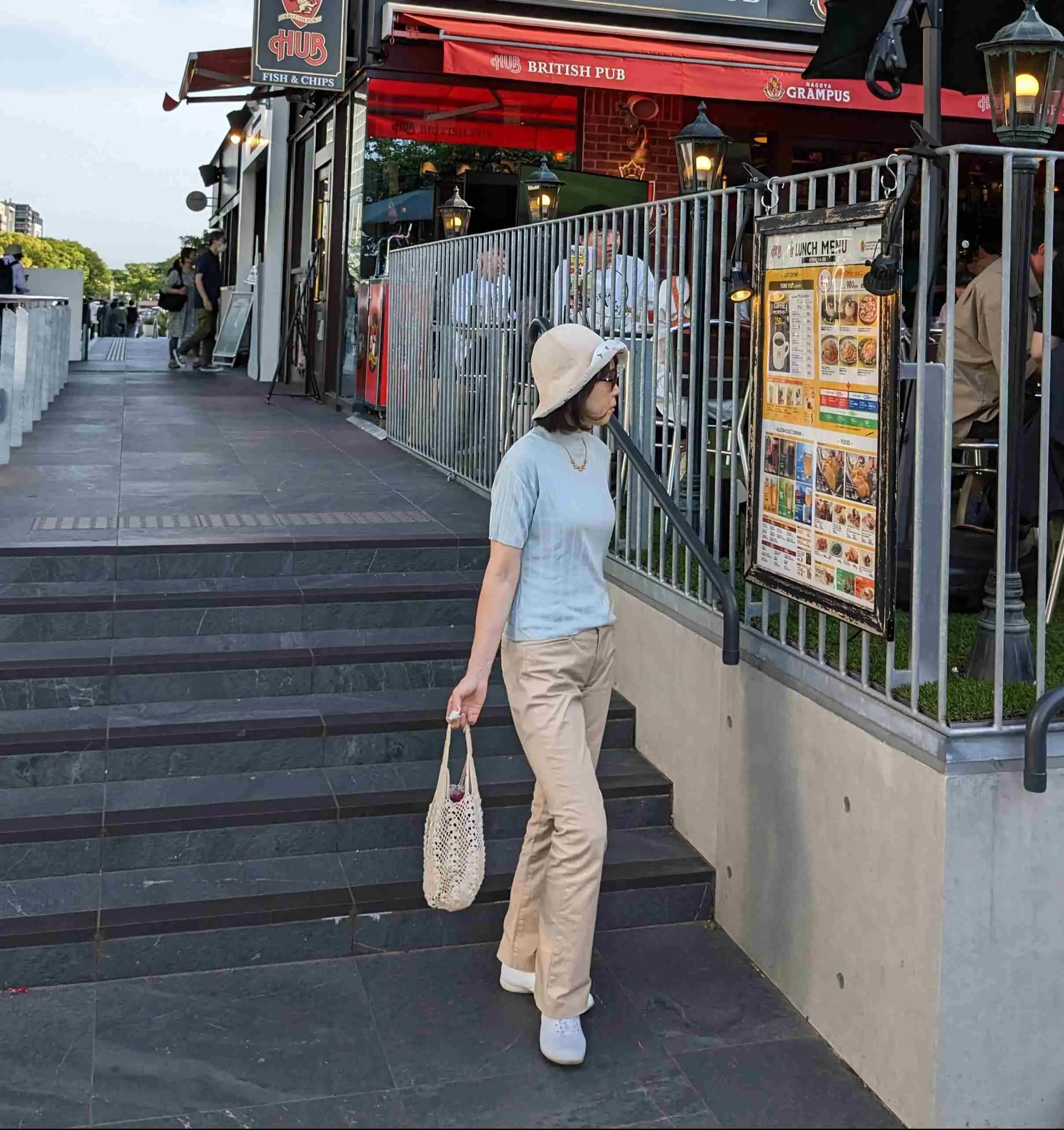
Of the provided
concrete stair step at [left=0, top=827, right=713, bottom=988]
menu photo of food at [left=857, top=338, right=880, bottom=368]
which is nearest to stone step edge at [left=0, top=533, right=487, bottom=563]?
concrete stair step at [left=0, top=827, right=713, bottom=988]

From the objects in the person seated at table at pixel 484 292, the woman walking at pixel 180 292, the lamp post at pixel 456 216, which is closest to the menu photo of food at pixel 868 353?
the person seated at table at pixel 484 292

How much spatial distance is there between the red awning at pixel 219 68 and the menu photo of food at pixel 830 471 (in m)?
12.0

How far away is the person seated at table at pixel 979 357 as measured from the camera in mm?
4637

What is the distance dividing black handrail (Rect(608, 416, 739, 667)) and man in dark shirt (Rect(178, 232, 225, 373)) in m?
13.9

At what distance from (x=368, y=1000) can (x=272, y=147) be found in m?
15.5

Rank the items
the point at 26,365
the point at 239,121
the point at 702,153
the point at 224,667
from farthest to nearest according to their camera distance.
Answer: the point at 239,121 < the point at 26,365 < the point at 702,153 < the point at 224,667

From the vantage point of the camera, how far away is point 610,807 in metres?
4.93

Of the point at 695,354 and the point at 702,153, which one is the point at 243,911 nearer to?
the point at 695,354

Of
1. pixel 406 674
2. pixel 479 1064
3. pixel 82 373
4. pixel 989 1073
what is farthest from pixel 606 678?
pixel 82 373

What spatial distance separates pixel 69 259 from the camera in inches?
4592

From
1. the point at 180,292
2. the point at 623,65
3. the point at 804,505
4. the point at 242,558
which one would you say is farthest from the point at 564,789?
the point at 180,292

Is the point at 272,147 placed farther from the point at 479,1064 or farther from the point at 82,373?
the point at 479,1064

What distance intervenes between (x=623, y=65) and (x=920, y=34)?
538cm

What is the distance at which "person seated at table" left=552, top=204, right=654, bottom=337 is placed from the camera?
5336 millimetres
